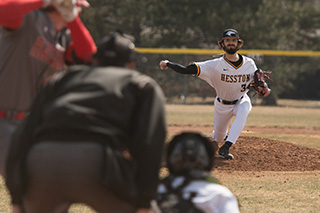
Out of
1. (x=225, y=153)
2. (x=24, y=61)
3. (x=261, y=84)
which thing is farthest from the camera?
(x=261, y=84)

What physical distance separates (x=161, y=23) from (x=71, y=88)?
27.3m

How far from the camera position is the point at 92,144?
244 centimetres

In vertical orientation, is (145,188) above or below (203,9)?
above

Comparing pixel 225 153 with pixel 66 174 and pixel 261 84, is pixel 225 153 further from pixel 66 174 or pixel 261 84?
pixel 66 174

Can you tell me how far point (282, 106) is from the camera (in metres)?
26.5

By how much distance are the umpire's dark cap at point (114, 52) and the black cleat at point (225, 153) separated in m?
5.99

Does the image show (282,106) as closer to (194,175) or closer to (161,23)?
(161,23)

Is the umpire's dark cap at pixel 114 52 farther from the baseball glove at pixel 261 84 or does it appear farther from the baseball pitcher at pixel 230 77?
the baseball glove at pixel 261 84

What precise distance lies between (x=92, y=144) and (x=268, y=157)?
7020mm

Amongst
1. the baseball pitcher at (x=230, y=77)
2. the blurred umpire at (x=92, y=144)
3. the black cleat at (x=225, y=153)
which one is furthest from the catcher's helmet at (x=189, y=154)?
the baseball pitcher at (x=230, y=77)

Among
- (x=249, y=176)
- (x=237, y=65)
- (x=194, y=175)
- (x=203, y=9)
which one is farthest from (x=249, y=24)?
(x=194, y=175)

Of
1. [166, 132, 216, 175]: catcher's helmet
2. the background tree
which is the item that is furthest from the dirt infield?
the background tree

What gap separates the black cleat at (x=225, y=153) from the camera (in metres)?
8.52

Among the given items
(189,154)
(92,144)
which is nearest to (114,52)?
(92,144)
